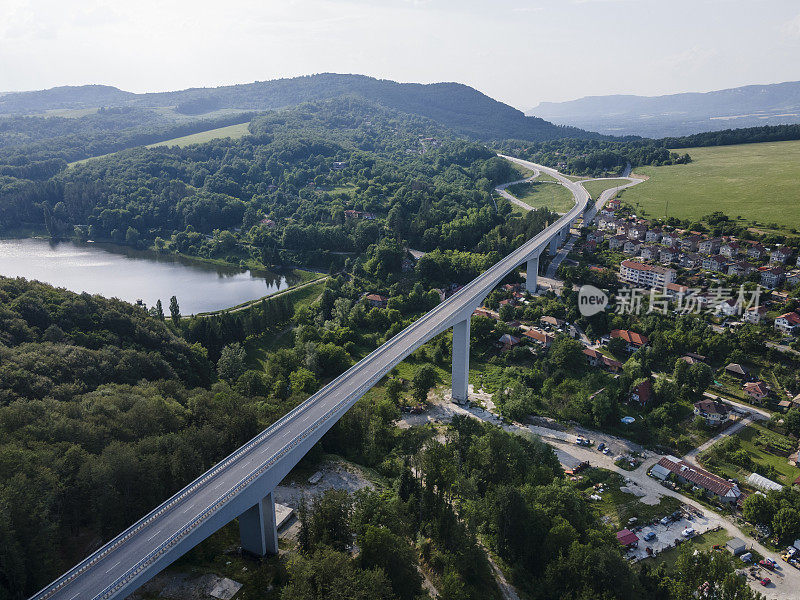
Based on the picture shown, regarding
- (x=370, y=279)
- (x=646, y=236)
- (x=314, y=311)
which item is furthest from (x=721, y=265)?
(x=314, y=311)

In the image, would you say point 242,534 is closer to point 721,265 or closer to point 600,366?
point 600,366

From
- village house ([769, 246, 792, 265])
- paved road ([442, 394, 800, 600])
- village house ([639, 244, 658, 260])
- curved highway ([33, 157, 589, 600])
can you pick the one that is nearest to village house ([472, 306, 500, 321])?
paved road ([442, 394, 800, 600])

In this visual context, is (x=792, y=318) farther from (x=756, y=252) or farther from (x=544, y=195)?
(x=544, y=195)

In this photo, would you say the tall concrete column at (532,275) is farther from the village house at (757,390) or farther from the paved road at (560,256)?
the village house at (757,390)

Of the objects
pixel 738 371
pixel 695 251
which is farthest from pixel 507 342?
pixel 695 251

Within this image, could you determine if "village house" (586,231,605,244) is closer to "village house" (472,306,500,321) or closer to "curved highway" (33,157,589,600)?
"village house" (472,306,500,321)
